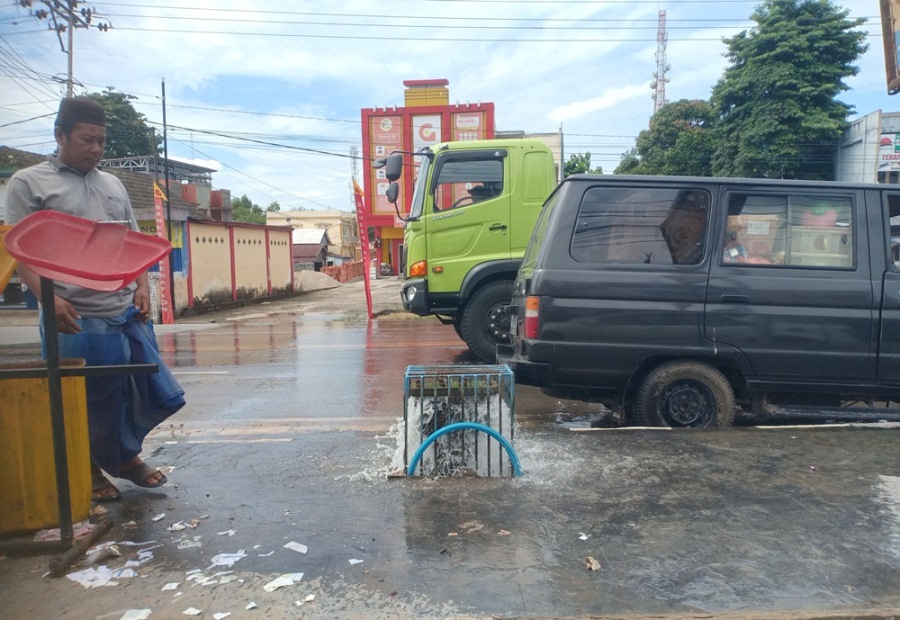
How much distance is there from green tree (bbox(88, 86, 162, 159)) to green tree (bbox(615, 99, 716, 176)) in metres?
30.0

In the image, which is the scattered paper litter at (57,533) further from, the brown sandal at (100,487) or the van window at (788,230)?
the van window at (788,230)

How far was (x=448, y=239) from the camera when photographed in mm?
8328

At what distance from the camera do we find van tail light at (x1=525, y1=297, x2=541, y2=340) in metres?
4.77

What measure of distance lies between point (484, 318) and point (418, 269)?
115 centimetres

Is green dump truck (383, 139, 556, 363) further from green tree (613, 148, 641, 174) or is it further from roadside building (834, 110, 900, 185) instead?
green tree (613, 148, 641, 174)

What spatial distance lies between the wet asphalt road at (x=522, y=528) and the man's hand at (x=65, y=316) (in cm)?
109

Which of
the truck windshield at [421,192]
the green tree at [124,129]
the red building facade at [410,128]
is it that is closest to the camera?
the truck windshield at [421,192]

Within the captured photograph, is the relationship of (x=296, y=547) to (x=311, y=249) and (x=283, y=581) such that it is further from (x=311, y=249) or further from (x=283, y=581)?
(x=311, y=249)

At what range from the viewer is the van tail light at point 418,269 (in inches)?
331

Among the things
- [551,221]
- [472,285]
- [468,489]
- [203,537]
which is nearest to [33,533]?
[203,537]

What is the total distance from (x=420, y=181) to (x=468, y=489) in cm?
547

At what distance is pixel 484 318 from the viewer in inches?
318

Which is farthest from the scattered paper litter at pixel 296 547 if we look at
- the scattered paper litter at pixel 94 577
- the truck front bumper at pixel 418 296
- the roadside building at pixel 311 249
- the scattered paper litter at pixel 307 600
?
the roadside building at pixel 311 249

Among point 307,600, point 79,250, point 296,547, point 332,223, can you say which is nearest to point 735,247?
point 296,547
